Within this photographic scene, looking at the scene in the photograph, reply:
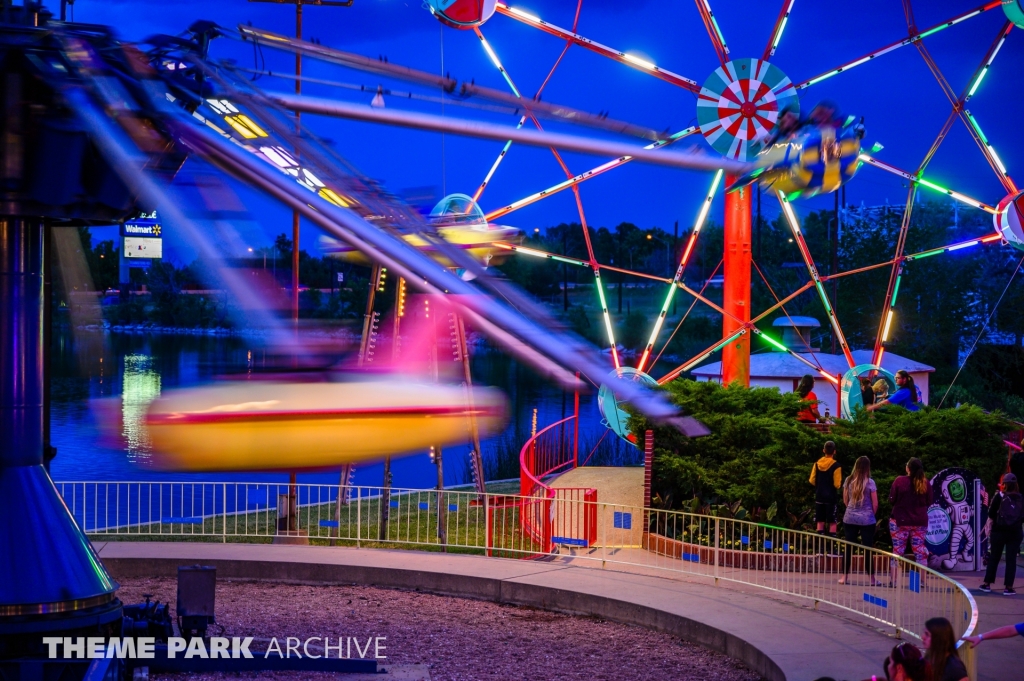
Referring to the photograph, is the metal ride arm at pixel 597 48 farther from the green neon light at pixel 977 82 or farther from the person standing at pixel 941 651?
the person standing at pixel 941 651

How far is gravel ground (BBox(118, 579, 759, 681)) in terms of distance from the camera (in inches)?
420

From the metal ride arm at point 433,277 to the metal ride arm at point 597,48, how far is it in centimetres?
1658

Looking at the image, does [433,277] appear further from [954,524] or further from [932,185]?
[932,185]

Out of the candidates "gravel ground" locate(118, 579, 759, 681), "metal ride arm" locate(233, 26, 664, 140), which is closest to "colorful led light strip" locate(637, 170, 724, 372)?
"gravel ground" locate(118, 579, 759, 681)

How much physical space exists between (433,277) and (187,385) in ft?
9.09

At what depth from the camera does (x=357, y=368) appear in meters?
6.96

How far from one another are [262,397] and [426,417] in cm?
86

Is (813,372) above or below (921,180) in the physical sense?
below

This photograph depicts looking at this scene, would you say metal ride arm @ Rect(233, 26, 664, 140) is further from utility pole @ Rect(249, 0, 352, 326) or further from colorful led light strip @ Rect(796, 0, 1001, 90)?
colorful led light strip @ Rect(796, 0, 1001, 90)

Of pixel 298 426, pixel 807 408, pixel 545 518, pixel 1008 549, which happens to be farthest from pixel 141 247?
pixel 807 408

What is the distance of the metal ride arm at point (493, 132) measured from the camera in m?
5.72

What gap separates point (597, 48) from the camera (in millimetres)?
22047

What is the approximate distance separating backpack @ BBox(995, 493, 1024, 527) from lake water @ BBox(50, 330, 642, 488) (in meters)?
5.13

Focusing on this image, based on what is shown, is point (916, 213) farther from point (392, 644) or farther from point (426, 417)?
point (426, 417)
